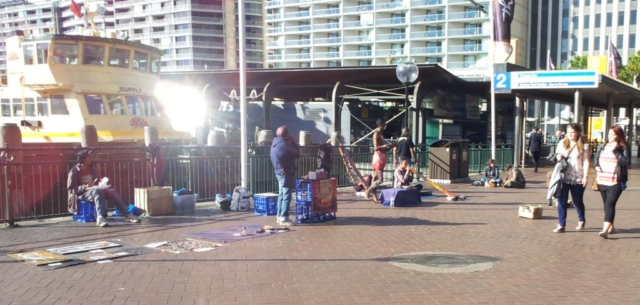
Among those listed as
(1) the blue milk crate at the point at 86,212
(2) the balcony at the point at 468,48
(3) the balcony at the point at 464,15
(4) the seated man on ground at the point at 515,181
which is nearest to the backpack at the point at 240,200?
(1) the blue milk crate at the point at 86,212

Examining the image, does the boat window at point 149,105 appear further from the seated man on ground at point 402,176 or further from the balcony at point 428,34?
the balcony at point 428,34

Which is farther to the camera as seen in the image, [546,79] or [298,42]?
[298,42]

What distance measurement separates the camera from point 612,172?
8023mm

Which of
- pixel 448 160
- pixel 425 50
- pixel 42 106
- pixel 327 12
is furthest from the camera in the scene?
pixel 327 12

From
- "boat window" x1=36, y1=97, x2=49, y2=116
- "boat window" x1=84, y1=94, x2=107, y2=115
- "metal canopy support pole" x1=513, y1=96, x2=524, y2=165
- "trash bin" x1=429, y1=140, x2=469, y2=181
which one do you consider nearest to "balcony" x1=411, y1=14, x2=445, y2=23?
"metal canopy support pole" x1=513, y1=96, x2=524, y2=165

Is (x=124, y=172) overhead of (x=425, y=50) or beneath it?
beneath

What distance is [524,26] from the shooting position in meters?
88.6

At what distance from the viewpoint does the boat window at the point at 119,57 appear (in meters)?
16.6

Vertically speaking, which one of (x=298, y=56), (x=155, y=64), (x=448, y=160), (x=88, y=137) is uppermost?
(x=298, y=56)

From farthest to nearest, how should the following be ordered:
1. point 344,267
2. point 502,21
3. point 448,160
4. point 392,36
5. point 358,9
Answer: point 358,9 < point 392,36 < point 502,21 < point 448,160 < point 344,267

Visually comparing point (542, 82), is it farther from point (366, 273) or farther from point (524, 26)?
point (524, 26)

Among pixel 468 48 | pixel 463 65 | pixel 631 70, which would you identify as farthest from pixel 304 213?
pixel 468 48

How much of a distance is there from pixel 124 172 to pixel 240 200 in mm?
2305

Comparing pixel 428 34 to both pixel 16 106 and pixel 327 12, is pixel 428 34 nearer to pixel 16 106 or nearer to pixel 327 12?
pixel 327 12
